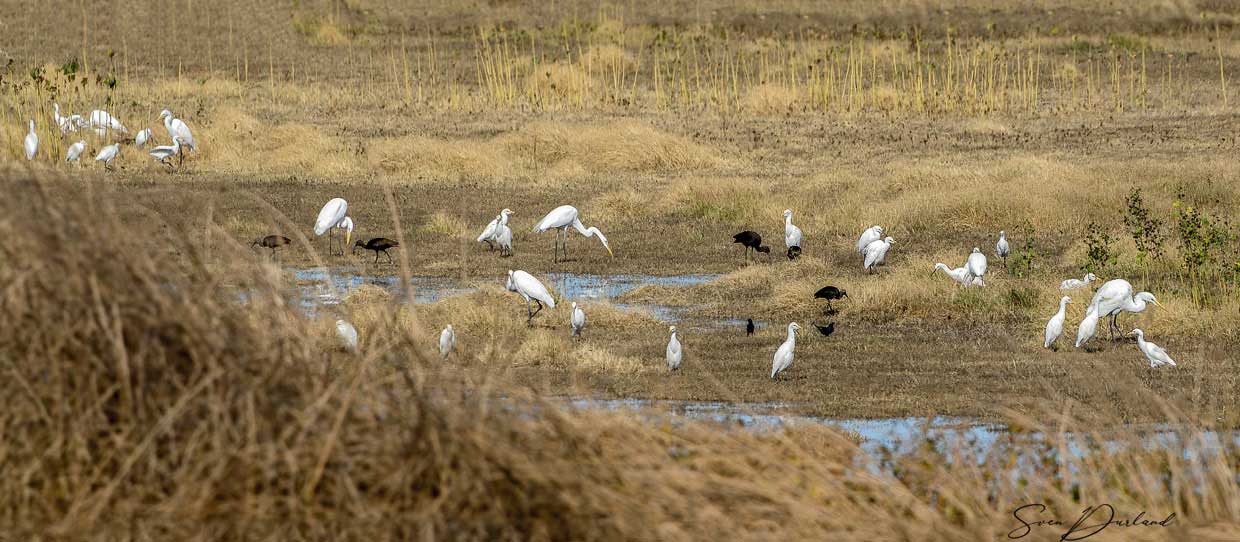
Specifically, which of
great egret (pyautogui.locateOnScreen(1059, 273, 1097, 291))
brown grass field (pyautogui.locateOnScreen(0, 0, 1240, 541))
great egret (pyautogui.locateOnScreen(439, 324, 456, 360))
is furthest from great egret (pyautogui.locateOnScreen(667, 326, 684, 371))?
great egret (pyautogui.locateOnScreen(1059, 273, 1097, 291))

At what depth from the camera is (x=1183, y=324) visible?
1440cm

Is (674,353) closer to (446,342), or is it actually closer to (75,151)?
(446,342)

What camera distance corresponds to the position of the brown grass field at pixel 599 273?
4504mm

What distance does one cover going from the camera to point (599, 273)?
60.3 feet

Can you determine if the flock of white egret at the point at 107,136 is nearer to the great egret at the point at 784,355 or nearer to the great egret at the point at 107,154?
the great egret at the point at 107,154

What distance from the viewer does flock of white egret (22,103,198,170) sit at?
83.2 ft

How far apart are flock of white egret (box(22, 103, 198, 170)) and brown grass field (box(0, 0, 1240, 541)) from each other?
1.17 feet

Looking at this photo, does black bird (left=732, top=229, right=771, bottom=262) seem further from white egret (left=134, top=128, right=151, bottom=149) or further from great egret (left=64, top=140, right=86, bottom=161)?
white egret (left=134, top=128, right=151, bottom=149)

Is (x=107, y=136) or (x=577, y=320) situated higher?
(x=107, y=136)

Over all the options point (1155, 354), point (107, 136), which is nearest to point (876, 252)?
point (1155, 354)

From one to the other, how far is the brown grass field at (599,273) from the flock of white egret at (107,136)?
0.36m

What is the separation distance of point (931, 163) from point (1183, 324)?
12.3m

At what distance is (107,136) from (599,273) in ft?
43.8

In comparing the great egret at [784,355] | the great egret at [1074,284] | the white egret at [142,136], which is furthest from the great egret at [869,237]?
the white egret at [142,136]
